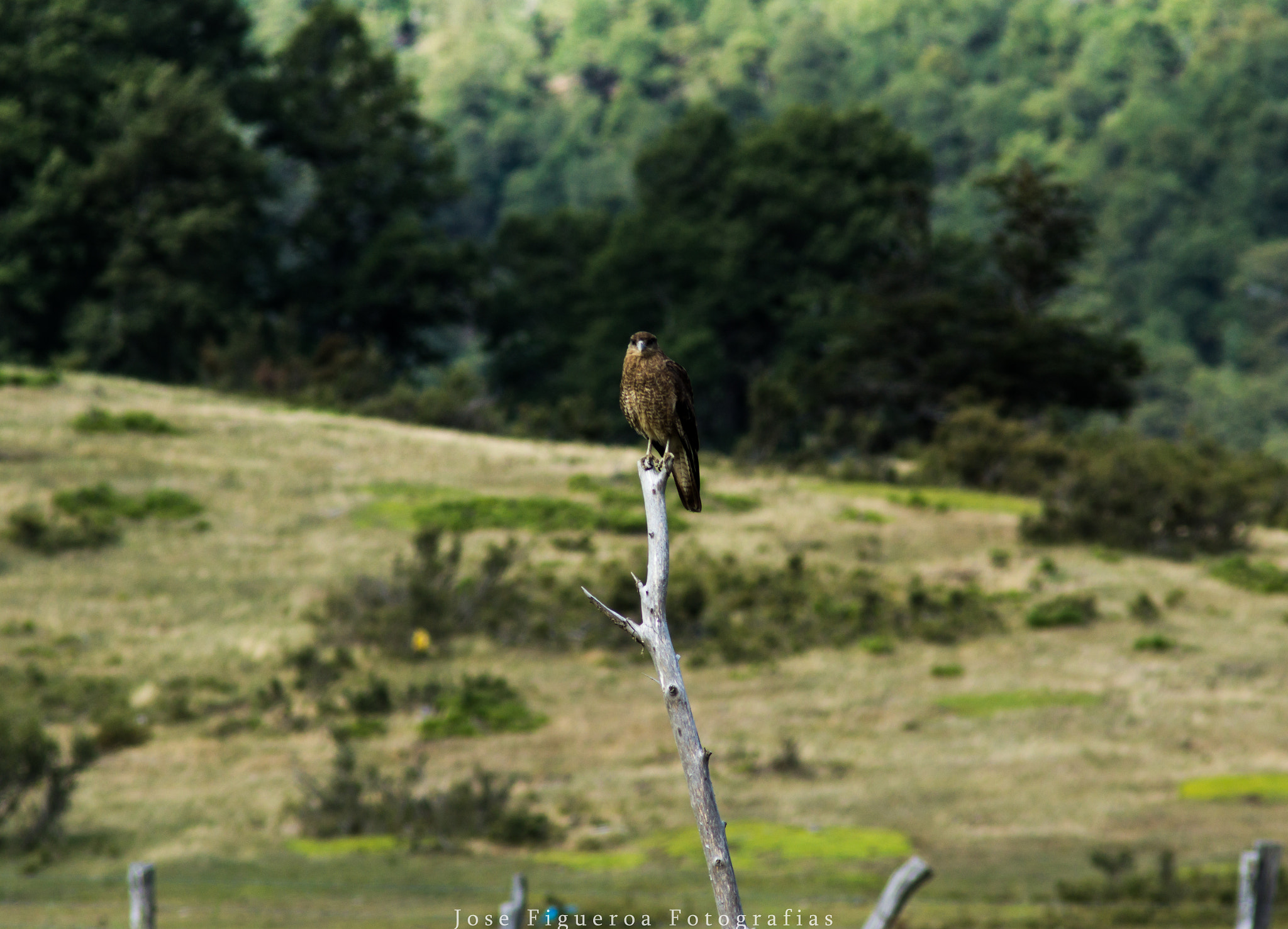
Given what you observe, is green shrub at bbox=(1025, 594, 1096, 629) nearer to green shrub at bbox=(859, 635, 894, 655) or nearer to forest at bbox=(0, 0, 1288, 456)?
green shrub at bbox=(859, 635, 894, 655)

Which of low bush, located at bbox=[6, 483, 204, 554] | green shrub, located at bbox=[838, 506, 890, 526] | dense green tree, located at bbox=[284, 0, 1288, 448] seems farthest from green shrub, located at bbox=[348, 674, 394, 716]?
dense green tree, located at bbox=[284, 0, 1288, 448]

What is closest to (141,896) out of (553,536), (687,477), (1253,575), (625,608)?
(687,477)

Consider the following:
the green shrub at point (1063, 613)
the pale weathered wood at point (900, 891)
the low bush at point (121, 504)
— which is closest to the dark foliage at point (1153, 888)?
the pale weathered wood at point (900, 891)

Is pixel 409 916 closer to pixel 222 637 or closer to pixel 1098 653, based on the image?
pixel 222 637

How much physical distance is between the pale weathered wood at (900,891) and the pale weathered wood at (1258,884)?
8.89 feet

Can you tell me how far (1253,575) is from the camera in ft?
91.9

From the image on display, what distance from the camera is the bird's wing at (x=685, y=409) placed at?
17.7 ft

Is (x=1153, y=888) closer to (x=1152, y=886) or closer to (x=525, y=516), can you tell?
(x=1152, y=886)

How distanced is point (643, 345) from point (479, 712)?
54.5 feet

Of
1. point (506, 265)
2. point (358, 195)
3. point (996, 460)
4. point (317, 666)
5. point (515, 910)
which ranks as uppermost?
point (358, 195)

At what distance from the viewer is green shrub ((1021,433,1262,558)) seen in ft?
100

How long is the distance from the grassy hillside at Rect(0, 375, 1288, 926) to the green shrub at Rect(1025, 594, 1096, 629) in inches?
6.8

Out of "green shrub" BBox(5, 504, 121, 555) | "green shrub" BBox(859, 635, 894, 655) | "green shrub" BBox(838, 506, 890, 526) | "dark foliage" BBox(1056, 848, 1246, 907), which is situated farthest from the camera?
"green shrub" BBox(838, 506, 890, 526)

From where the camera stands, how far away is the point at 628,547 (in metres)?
28.3
